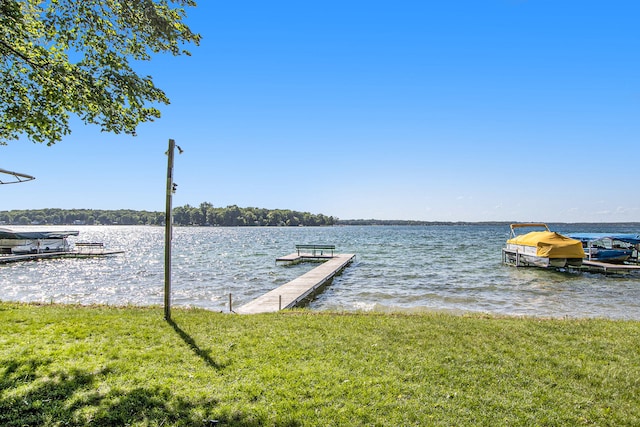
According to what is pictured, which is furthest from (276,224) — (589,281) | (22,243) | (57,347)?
(57,347)

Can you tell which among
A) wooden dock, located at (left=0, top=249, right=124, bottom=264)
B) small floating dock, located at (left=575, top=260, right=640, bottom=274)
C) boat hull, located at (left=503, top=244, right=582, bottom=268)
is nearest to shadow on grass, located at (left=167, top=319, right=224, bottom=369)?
boat hull, located at (left=503, top=244, right=582, bottom=268)

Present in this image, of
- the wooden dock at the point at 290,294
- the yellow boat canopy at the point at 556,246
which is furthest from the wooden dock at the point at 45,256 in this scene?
the yellow boat canopy at the point at 556,246

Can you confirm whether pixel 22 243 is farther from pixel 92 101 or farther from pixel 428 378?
pixel 428 378

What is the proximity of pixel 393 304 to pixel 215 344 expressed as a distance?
9033mm

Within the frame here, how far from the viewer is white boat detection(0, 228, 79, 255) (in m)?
31.1

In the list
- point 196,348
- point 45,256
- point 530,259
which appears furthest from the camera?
point 45,256

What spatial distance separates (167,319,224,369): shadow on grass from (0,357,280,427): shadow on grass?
Answer: 0.93m

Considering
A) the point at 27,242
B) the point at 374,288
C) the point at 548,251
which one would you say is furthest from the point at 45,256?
the point at 548,251

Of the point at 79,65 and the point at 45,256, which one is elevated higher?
the point at 79,65

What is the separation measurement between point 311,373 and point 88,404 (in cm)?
257

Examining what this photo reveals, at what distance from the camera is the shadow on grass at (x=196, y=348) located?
5334 millimetres

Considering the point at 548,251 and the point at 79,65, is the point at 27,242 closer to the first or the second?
the point at 79,65

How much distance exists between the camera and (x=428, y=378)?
4.96m

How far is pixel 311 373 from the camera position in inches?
197
